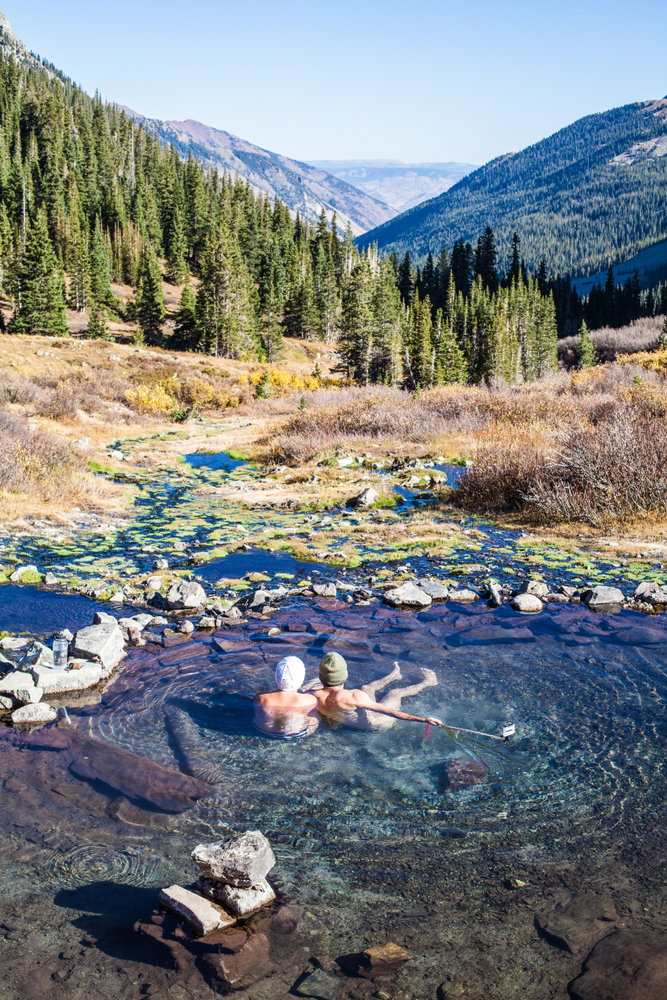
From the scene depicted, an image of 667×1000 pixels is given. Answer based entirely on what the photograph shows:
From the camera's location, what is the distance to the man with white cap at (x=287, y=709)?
607 centimetres

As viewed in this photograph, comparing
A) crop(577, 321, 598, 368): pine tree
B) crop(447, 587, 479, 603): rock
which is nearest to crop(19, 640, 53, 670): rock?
crop(447, 587, 479, 603): rock

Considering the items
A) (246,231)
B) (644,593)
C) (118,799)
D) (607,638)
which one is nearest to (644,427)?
(644,593)

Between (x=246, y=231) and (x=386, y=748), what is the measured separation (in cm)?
8789

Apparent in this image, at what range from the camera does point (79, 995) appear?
10.6 feet

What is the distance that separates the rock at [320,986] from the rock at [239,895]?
1.77 ft

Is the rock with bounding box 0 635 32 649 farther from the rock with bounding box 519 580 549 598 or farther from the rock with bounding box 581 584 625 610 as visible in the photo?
the rock with bounding box 581 584 625 610

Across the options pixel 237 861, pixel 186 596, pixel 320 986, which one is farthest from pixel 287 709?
pixel 186 596

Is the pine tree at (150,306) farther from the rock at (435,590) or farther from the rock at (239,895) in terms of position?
the rock at (239,895)

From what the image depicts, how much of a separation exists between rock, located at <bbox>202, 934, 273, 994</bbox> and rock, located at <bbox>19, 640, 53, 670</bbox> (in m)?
4.13

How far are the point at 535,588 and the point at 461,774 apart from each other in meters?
4.48

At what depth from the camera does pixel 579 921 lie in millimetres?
3709

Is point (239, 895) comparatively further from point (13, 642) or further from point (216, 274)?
point (216, 274)

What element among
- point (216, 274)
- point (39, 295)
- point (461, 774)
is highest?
point (216, 274)

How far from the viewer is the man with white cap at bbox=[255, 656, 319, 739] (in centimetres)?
607
